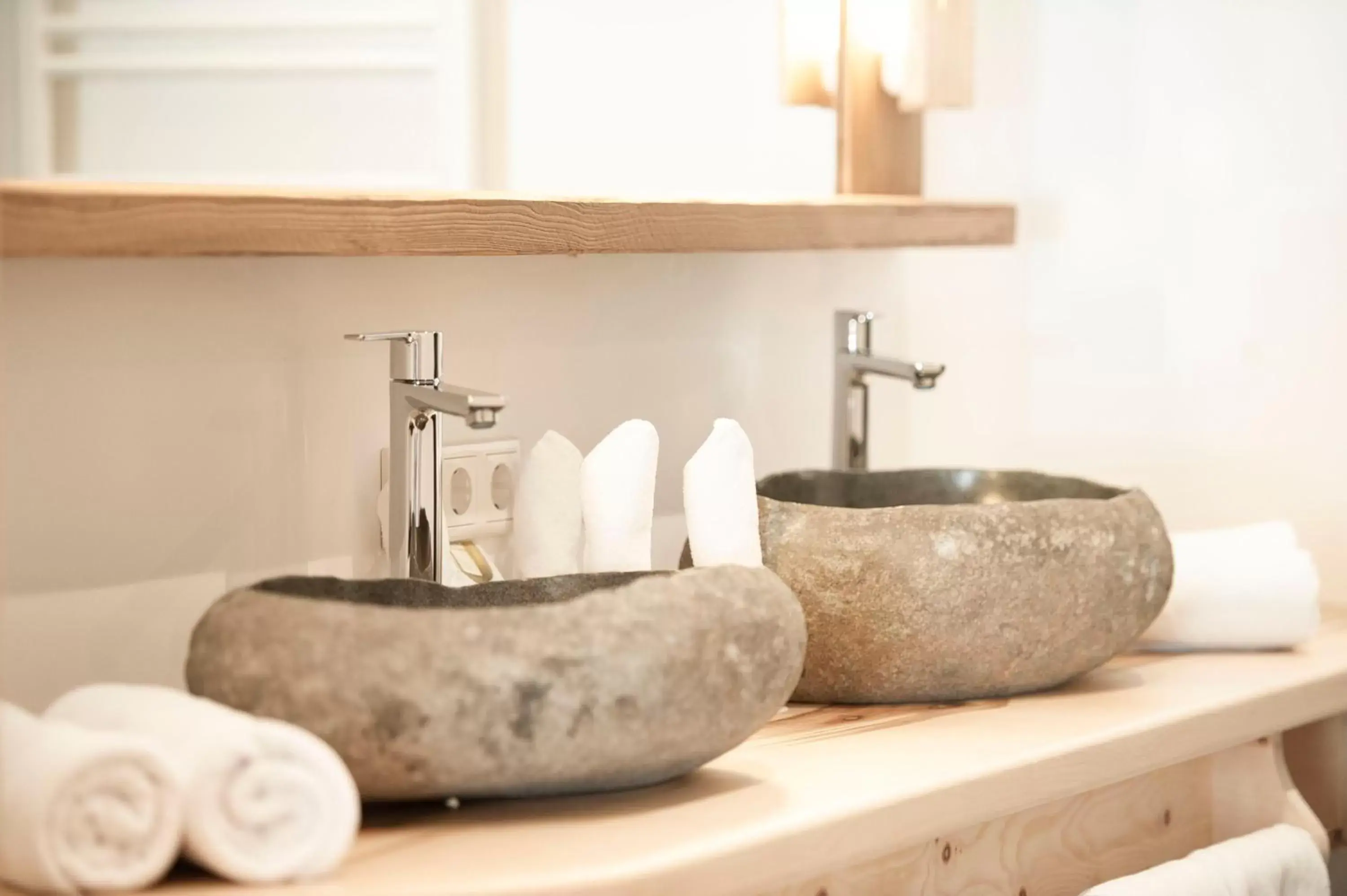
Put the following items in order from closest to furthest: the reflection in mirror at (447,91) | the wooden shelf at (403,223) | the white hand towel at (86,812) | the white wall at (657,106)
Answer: the white hand towel at (86,812) → the wooden shelf at (403,223) → the reflection in mirror at (447,91) → the white wall at (657,106)

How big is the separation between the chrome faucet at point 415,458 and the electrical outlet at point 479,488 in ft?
0.20

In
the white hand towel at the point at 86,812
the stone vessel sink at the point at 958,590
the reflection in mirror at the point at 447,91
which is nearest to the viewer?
the white hand towel at the point at 86,812

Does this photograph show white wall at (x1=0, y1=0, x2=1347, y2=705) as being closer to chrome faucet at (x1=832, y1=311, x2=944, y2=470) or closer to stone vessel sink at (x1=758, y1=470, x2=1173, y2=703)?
chrome faucet at (x1=832, y1=311, x2=944, y2=470)

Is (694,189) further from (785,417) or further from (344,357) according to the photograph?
(344,357)

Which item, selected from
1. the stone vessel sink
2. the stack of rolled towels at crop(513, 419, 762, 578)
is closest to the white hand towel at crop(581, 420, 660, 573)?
the stack of rolled towels at crop(513, 419, 762, 578)

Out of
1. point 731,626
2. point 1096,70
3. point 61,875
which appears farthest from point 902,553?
point 1096,70

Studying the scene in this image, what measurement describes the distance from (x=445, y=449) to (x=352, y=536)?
0.08 m

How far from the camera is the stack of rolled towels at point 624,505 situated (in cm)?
98

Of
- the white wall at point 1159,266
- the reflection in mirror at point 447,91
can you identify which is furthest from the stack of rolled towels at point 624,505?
the white wall at point 1159,266

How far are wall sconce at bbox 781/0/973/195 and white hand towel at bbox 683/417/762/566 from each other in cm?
40

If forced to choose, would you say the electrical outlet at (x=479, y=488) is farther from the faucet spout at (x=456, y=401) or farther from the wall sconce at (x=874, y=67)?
the wall sconce at (x=874, y=67)

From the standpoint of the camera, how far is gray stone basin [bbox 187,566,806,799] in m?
0.74

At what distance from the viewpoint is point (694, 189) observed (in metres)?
1.23

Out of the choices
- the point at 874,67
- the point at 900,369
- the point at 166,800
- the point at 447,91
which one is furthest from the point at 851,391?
the point at 166,800
